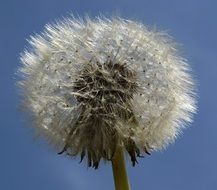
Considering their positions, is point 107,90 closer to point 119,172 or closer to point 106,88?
point 106,88

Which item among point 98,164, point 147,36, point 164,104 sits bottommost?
point 98,164

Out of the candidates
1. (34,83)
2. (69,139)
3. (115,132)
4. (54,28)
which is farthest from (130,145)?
(54,28)

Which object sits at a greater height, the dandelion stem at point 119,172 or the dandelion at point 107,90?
the dandelion at point 107,90

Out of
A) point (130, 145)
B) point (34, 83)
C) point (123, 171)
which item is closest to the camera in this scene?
point (123, 171)

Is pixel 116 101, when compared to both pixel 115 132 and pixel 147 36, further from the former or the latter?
pixel 147 36

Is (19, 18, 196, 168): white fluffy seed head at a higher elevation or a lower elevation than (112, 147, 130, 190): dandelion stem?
higher
